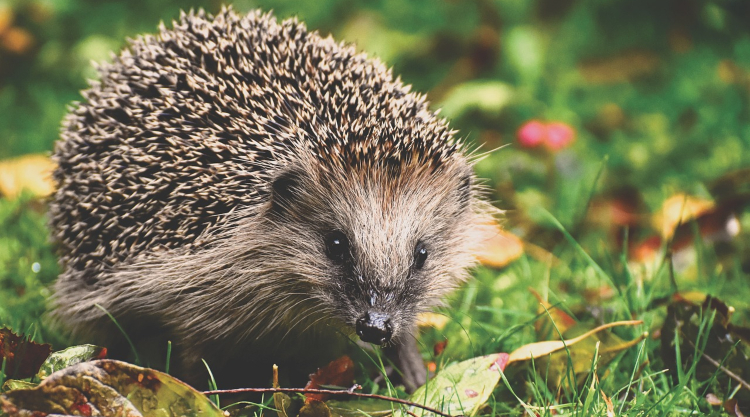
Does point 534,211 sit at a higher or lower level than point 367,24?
lower

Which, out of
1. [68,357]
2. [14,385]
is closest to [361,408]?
[68,357]

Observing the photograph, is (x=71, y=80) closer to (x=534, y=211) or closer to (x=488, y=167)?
(x=488, y=167)

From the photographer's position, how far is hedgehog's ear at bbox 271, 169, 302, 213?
104 inches

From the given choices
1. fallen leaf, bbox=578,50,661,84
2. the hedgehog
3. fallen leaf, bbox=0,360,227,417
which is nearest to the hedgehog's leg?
the hedgehog

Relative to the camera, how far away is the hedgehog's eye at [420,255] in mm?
2684

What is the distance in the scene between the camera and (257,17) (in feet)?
10.3

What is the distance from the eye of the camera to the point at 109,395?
1988mm

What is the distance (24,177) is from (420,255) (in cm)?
253

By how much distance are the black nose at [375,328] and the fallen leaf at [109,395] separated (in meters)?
0.53

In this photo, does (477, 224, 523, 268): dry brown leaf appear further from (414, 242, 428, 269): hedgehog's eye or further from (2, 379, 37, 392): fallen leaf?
(2, 379, 37, 392): fallen leaf

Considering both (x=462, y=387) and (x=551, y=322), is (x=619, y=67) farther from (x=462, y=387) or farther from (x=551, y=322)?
(x=462, y=387)

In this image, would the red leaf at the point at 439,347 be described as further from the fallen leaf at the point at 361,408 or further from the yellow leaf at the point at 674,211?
the yellow leaf at the point at 674,211

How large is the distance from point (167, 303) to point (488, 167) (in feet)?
7.87

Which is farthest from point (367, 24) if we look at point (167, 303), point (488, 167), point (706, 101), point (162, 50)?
point (167, 303)
